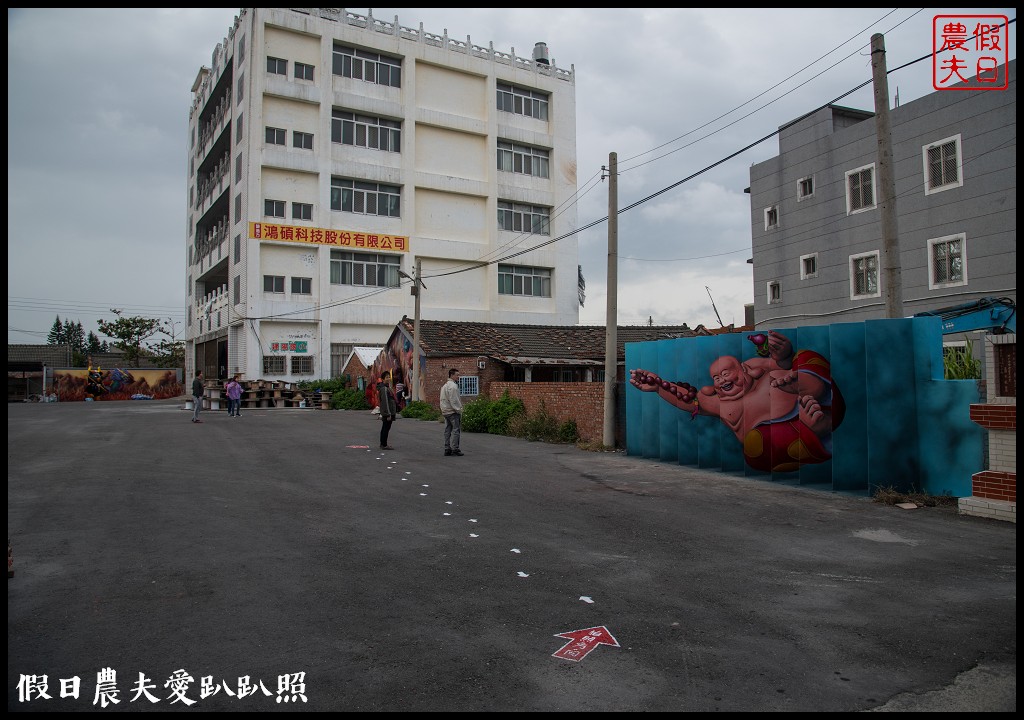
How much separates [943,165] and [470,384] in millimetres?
18683

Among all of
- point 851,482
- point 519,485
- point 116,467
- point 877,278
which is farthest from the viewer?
point 877,278

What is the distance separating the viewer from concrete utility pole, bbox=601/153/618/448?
53.5ft

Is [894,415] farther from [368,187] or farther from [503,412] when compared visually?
[368,187]

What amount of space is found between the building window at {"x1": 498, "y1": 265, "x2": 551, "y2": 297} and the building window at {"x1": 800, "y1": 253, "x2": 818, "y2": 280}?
81.8 ft

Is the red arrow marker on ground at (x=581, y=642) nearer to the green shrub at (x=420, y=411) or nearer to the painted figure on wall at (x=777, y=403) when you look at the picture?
the painted figure on wall at (x=777, y=403)

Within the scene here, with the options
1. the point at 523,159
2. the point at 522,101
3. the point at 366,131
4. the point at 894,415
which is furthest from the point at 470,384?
the point at 522,101

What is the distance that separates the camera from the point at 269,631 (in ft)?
14.8

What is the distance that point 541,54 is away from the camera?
173 feet

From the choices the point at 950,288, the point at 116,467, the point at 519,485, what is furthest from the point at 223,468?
the point at 950,288

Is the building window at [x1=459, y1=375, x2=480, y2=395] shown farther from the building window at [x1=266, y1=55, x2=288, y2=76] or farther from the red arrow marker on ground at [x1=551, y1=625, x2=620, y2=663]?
the building window at [x1=266, y1=55, x2=288, y2=76]

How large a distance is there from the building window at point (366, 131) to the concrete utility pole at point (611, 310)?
104ft

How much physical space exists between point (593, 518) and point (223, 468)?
7621 mm

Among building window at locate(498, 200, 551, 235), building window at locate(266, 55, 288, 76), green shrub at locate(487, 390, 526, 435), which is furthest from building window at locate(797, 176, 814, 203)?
building window at locate(266, 55, 288, 76)

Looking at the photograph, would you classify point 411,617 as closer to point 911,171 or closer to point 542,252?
point 911,171
